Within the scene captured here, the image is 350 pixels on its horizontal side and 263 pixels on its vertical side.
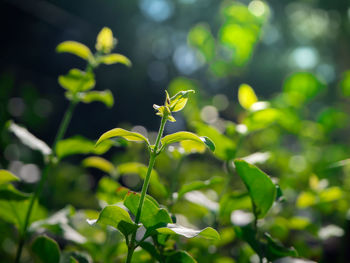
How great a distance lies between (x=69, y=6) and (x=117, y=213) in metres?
3.68

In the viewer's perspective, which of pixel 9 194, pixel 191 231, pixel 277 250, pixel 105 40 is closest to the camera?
pixel 191 231

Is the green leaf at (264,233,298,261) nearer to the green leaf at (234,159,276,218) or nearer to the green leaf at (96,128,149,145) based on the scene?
the green leaf at (234,159,276,218)

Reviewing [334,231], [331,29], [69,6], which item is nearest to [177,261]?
[334,231]

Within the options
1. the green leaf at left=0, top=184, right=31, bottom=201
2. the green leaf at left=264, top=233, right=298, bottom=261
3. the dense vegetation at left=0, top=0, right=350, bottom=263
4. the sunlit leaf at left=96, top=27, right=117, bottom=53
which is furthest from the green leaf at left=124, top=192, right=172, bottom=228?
the sunlit leaf at left=96, top=27, right=117, bottom=53

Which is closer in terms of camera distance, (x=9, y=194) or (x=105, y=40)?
(x=9, y=194)

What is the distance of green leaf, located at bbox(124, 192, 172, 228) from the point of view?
0.46 metres

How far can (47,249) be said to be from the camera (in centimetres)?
60

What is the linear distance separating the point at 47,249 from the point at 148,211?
0.96 ft

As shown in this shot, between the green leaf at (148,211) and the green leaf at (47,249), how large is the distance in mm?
251

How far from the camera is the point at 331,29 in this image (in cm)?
221

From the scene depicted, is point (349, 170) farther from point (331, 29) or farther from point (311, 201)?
point (331, 29)

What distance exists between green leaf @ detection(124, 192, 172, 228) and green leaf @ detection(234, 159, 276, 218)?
0.58 ft

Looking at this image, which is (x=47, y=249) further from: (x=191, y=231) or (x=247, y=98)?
(x=247, y=98)

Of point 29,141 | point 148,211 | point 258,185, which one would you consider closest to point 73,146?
point 29,141
